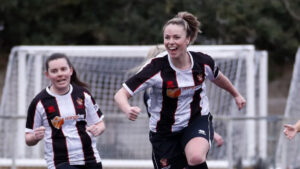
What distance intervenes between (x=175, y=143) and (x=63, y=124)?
1.02 meters

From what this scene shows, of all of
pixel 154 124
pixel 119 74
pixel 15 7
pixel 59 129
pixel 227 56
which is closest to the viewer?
pixel 59 129

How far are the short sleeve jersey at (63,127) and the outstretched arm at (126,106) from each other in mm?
349

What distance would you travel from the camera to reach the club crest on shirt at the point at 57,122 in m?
6.12

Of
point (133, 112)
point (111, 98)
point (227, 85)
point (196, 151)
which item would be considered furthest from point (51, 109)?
point (111, 98)

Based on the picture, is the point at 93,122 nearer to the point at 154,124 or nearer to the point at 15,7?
the point at 154,124

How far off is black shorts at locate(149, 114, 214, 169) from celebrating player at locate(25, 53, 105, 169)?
23.7 inches

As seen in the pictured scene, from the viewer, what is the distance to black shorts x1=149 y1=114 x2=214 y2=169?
6.42m

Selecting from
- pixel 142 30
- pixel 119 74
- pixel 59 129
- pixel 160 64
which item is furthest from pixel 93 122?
pixel 142 30

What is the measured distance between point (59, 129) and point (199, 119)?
4.00ft

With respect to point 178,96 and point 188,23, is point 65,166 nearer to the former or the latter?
point 178,96

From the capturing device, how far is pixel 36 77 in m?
12.6

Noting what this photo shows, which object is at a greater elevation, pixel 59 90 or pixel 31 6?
pixel 31 6

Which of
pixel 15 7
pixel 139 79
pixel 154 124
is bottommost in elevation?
pixel 154 124

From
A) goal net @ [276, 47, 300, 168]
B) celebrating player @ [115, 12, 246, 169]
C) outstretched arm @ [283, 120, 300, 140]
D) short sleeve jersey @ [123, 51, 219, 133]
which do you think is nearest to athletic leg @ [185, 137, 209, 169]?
celebrating player @ [115, 12, 246, 169]
